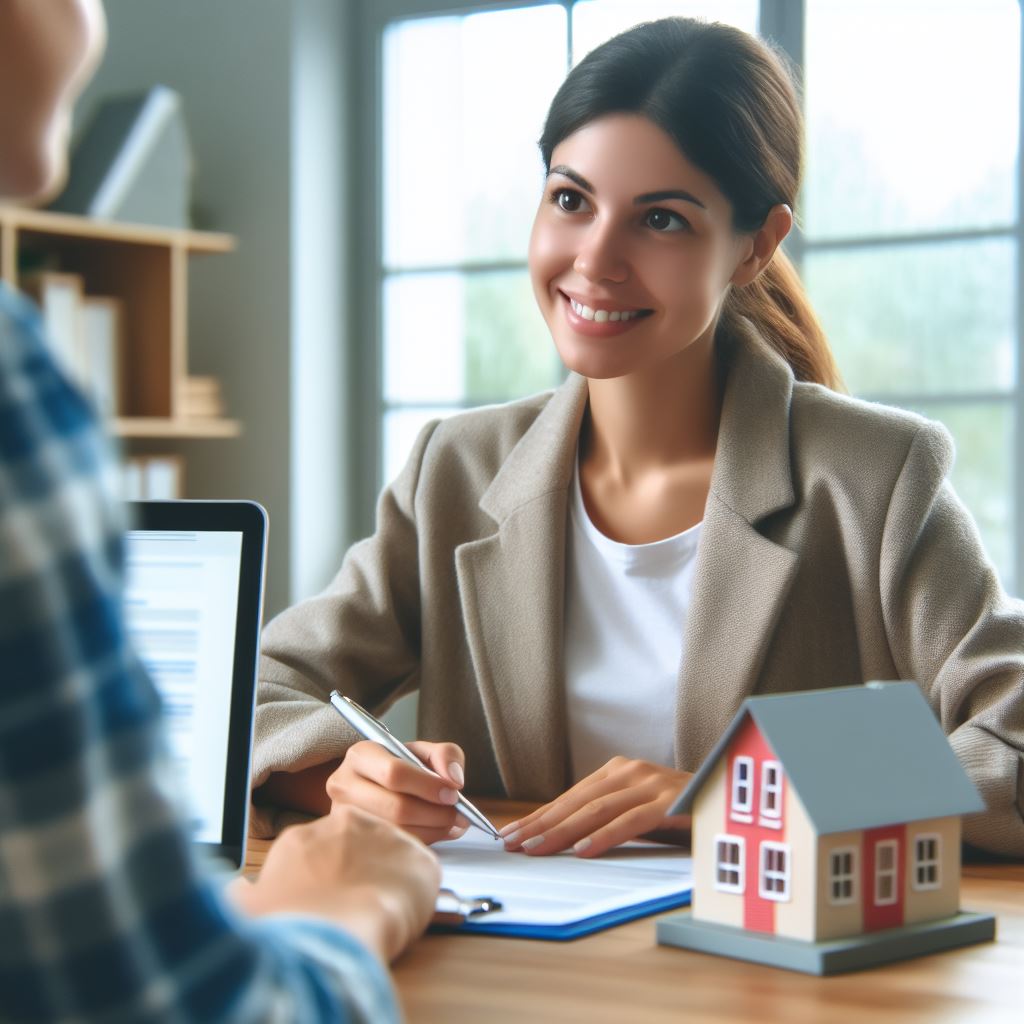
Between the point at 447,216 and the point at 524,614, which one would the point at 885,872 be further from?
the point at 447,216

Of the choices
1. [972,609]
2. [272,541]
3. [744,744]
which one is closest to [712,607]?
[972,609]

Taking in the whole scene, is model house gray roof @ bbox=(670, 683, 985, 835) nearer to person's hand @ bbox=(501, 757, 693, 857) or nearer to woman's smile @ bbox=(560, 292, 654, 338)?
person's hand @ bbox=(501, 757, 693, 857)

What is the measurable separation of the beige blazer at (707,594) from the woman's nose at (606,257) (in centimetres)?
23

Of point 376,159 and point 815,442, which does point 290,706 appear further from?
point 376,159

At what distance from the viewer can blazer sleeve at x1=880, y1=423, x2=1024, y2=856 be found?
126cm

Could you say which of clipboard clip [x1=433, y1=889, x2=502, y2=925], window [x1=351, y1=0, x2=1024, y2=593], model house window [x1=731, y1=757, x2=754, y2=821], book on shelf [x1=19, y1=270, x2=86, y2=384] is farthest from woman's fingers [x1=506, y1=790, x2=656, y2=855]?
book on shelf [x1=19, y1=270, x2=86, y2=384]

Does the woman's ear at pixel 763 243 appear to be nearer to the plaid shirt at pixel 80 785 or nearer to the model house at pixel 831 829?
the model house at pixel 831 829

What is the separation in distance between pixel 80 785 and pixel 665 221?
1.18 metres

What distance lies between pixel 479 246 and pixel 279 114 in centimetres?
60

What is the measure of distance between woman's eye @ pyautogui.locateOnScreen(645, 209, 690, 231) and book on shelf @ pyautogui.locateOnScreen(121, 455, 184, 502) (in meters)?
2.08

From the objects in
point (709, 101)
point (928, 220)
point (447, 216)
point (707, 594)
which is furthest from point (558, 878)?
point (447, 216)

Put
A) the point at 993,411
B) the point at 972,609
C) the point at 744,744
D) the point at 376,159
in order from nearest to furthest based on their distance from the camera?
the point at 744,744 < the point at 972,609 < the point at 993,411 < the point at 376,159

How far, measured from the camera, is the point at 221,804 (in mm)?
1086

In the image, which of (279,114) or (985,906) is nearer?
(985,906)
